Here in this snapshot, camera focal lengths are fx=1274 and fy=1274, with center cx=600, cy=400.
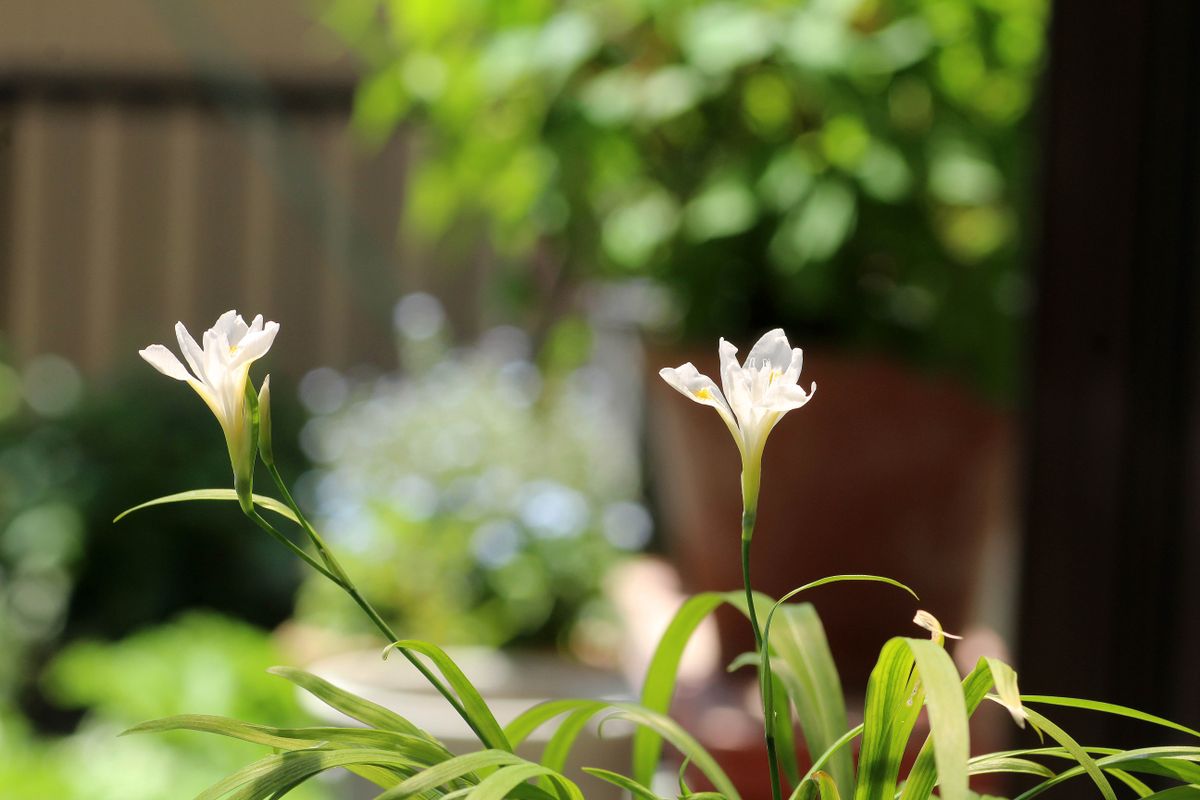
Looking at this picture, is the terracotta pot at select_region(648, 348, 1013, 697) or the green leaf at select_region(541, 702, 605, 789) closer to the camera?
the green leaf at select_region(541, 702, 605, 789)

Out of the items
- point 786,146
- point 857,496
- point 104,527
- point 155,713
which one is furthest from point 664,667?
point 104,527

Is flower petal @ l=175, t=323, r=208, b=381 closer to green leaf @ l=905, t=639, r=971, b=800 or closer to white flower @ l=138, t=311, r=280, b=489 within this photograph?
white flower @ l=138, t=311, r=280, b=489

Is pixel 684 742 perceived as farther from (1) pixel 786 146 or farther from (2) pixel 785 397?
(1) pixel 786 146

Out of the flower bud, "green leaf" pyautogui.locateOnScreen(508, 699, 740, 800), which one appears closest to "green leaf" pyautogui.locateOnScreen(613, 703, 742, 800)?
"green leaf" pyautogui.locateOnScreen(508, 699, 740, 800)

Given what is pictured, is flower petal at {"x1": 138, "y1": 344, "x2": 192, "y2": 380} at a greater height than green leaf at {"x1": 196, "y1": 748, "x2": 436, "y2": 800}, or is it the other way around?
flower petal at {"x1": 138, "y1": 344, "x2": 192, "y2": 380}

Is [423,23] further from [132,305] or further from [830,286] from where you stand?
[132,305]

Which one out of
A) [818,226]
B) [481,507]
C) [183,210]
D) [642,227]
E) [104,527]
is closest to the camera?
[818,226]

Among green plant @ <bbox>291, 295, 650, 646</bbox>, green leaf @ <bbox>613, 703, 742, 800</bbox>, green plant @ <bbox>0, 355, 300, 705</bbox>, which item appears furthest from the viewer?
green plant @ <bbox>0, 355, 300, 705</bbox>
